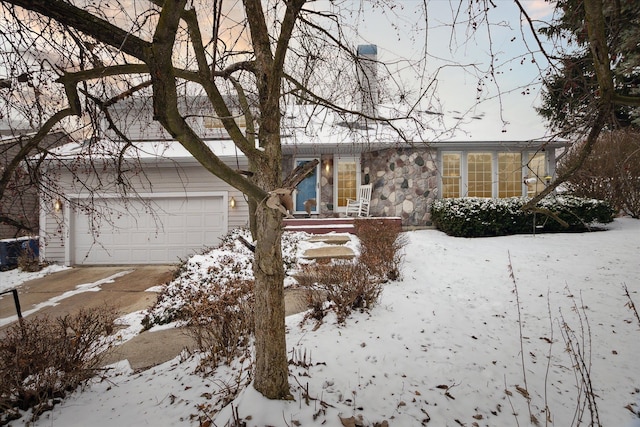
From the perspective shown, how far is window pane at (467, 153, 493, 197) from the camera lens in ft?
33.2

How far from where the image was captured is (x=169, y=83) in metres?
1.14

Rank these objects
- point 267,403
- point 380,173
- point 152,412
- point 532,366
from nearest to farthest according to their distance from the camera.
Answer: point 267,403 → point 152,412 → point 532,366 → point 380,173

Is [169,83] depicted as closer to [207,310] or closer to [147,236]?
[207,310]

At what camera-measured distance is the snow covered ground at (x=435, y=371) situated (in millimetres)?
2064

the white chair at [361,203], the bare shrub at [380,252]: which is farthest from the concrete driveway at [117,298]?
the white chair at [361,203]

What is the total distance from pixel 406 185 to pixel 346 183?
2220mm

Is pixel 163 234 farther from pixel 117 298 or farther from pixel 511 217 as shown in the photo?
pixel 511 217

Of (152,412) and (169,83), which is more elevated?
(169,83)

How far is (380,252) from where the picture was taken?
5332 millimetres

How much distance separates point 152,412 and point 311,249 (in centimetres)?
465

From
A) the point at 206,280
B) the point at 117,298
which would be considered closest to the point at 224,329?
the point at 206,280

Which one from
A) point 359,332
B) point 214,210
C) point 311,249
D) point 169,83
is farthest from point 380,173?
point 169,83

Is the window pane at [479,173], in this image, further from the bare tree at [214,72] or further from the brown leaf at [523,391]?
the brown leaf at [523,391]

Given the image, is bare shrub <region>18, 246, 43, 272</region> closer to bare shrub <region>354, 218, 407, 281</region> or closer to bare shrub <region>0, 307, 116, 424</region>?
bare shrub <region>0, 307, 116, 424</region>
